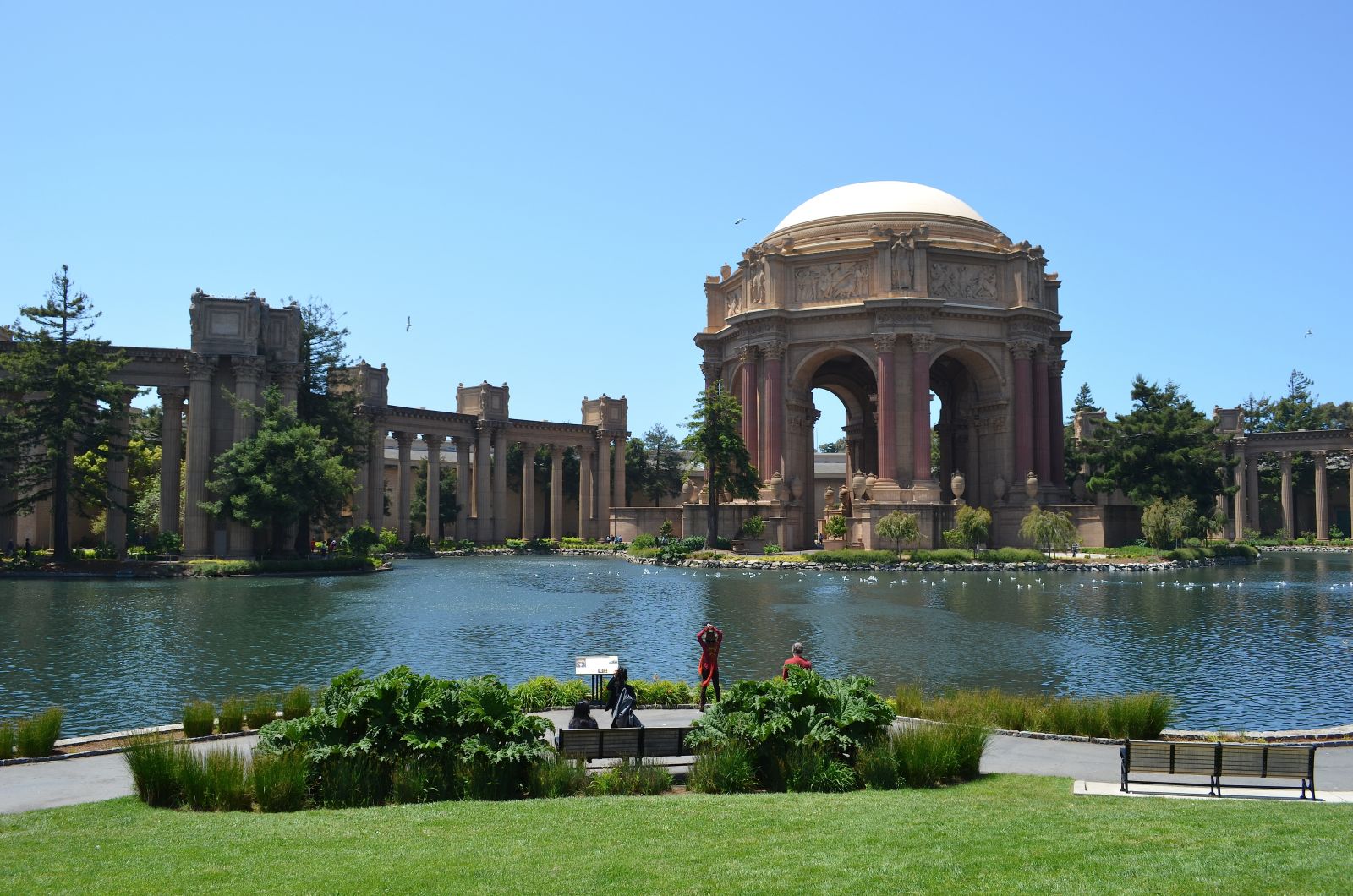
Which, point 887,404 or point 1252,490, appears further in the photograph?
point 1252,490

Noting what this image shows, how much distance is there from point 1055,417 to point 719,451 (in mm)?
26799

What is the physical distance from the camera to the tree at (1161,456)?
62.2 m

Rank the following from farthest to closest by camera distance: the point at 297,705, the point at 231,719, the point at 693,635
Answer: the point at 693,635 → the point at 297,705 → the point at 231,719

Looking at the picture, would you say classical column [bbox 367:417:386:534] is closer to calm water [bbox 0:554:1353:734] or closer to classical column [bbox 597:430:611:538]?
classical column [bbox 597:430:611:538]

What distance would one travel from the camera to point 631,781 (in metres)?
11.1

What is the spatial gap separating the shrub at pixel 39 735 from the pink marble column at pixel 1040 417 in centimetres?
6489

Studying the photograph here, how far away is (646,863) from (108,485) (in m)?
51.8

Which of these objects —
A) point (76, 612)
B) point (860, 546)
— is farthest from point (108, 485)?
point (860, 546)

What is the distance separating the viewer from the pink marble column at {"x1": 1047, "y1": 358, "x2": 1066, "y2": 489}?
236 ft

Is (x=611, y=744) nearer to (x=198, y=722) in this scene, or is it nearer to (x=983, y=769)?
(x=983, y=769)

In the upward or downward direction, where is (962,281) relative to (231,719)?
upward

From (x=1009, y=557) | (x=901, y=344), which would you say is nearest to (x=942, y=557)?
(x=1009, y=557)

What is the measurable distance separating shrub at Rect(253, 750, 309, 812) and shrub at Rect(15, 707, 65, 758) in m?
3.94

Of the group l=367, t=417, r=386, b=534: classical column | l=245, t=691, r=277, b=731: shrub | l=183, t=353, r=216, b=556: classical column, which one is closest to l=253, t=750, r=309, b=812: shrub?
l=245, t=691, r=277, b=731: shrub
